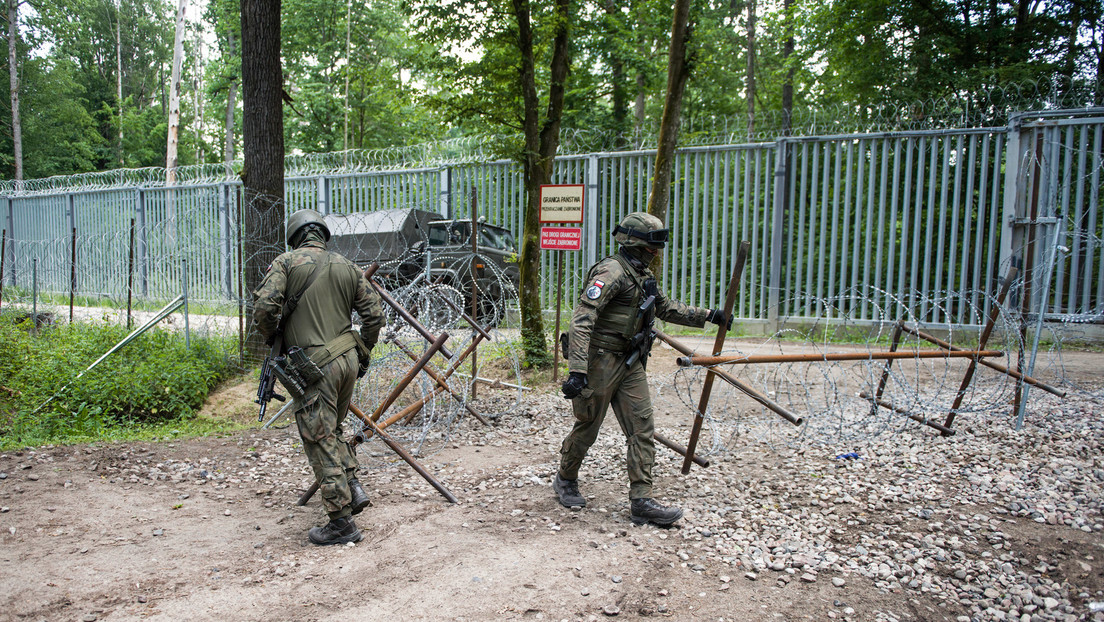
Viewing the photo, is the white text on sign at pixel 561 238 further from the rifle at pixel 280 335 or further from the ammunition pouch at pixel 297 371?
the ammunition pouch at pixel 297 371

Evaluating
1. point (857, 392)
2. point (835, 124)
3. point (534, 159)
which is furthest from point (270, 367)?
point (835, 124)

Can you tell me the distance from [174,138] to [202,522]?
15.5 meters

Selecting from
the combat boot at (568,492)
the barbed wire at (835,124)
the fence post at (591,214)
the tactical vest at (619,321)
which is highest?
the barbed wire at (835,124)

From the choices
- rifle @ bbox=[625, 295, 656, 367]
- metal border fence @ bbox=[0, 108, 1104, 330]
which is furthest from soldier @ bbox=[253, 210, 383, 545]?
metal border fence @ bbox=[0, 108, 1104, 330]

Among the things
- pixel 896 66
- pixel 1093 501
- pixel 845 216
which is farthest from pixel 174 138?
pixel 1093 501

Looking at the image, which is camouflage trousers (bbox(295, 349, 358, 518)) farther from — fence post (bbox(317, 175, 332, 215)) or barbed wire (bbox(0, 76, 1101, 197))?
fence post (bbox(317, 175, 332, 215))

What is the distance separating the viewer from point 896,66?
44.1 feet

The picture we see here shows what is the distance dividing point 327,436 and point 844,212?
8226mm

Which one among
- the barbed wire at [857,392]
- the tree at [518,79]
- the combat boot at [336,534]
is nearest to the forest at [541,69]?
the tree at [518,79]

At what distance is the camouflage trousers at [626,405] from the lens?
3994 millimetres

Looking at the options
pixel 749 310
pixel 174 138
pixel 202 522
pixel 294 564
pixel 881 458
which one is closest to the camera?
pixel 294 564

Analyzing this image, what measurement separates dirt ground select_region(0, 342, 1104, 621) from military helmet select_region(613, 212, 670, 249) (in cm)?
168

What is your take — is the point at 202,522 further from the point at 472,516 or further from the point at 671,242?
the point at 671,242

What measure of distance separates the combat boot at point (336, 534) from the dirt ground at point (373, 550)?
0.05 metres
